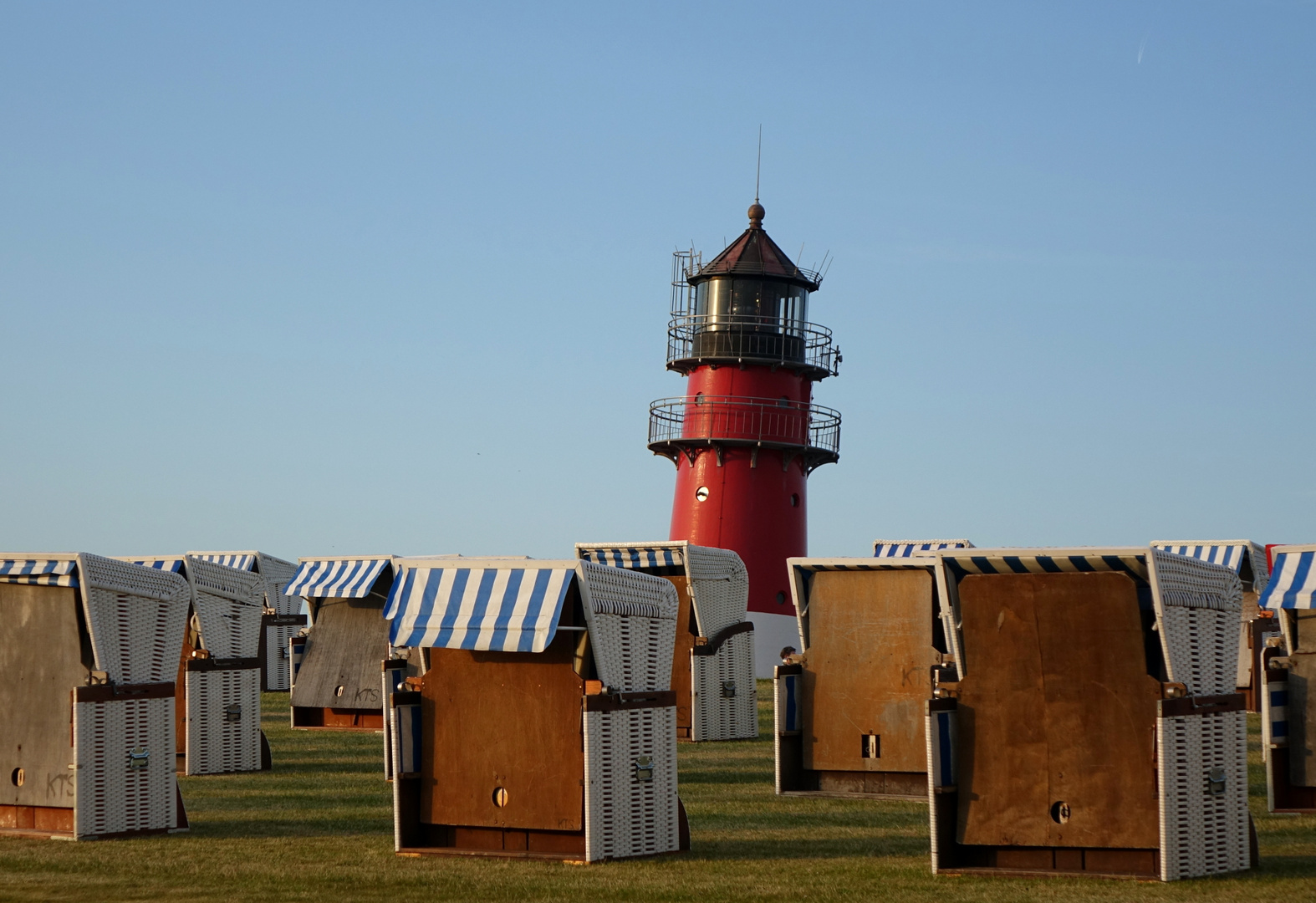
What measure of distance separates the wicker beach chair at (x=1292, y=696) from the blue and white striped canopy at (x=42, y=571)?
9.87m

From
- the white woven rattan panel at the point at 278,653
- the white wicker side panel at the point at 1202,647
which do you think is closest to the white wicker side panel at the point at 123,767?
the white wicker side panel at the point at 1202,647

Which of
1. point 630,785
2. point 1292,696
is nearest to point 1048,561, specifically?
point 630,785

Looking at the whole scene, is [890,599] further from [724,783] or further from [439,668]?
[439,668]

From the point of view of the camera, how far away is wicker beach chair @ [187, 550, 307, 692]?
98.0 feet

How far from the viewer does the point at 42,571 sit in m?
12.6

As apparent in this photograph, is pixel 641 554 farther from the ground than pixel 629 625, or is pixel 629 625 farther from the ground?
pixel 641 554

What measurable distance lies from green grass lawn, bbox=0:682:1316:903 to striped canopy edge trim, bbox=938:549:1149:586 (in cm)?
205

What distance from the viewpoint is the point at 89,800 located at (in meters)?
12.5

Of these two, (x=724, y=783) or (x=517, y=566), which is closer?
(x=517, y=566)

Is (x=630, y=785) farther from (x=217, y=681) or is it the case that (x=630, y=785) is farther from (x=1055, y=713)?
(x=217, y=681)

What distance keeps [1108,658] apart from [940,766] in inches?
54.0

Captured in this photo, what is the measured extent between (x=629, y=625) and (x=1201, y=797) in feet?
13.6

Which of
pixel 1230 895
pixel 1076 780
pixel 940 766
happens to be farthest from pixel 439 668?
pixel 1230 895

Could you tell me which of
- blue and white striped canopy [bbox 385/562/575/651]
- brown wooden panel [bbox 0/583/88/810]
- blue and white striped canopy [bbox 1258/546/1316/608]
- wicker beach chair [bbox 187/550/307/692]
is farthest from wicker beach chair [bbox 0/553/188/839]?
wicker beach chair [bbox 187/550/307/692]
